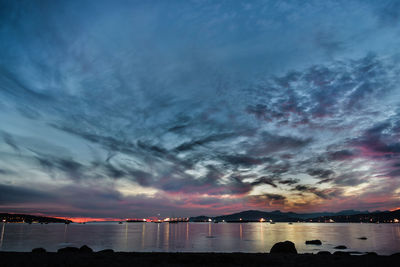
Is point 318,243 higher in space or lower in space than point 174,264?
lower

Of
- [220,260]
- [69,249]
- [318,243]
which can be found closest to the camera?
[220,260]

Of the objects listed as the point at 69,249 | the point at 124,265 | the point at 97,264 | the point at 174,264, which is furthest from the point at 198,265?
the point at 69,249

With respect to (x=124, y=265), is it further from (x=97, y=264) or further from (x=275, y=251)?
(x=275, y=251)

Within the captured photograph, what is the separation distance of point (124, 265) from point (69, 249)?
19.2 meters

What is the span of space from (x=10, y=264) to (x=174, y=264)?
15.3 meters

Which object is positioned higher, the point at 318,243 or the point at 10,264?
the point at 10,264

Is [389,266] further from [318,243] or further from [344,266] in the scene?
[318,243]

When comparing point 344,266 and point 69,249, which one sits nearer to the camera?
point 344,266

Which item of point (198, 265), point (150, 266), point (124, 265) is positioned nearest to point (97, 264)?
point (124, 265)

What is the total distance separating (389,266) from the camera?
23719 mm

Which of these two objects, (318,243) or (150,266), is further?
(318,243)

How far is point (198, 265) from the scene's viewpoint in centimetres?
2405

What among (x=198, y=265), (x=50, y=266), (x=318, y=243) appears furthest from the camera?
(x=318, y=243)

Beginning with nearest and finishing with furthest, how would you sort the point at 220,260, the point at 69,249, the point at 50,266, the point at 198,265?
1. the point at 50,266
2. the point at 198,265
3. the point at 220,260
4. the point at 69,249
